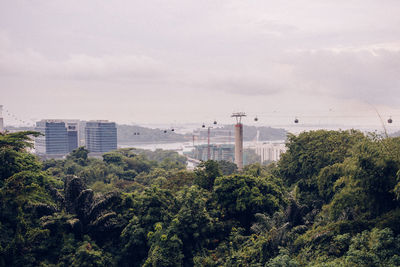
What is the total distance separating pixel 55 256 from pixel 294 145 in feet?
45.6

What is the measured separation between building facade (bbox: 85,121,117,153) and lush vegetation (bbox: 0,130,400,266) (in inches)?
3749

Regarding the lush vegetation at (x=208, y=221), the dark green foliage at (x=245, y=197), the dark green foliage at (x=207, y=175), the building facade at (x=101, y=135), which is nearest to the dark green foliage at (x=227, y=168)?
the dark green foliage at (x=207, y=175)

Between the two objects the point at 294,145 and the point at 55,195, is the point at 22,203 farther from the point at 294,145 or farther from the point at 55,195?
the point at 294,145

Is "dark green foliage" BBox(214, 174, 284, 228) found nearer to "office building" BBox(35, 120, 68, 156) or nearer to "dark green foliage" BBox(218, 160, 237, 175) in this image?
"dark green foliage" BBox(218, 160, 237, 175)

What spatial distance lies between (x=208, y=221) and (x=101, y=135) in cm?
10046

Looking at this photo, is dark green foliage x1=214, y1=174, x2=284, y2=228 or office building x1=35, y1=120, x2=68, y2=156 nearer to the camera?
dark green foliage x1=214, y1=174, x2=284, y2=228

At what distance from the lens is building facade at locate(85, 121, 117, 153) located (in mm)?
109438

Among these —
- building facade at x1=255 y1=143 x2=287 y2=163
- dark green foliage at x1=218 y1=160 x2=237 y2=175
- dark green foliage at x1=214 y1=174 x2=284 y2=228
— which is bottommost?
building facade at x1=255 y1=143 x2=287 y2=163

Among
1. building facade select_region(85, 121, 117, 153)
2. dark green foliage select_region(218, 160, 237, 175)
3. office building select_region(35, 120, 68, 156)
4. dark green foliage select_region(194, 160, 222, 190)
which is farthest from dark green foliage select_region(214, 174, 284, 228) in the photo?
building facade select_region(85, 121, 117, 153)

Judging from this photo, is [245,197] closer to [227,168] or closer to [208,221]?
[208,221]

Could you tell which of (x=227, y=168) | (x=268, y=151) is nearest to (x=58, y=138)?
(x=268, y=151)

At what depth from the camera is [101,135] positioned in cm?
10938

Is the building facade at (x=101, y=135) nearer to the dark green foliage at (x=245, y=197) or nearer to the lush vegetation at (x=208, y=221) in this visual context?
the lush vegetation at (x=208, y=221)

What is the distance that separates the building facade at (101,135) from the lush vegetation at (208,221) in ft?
312
